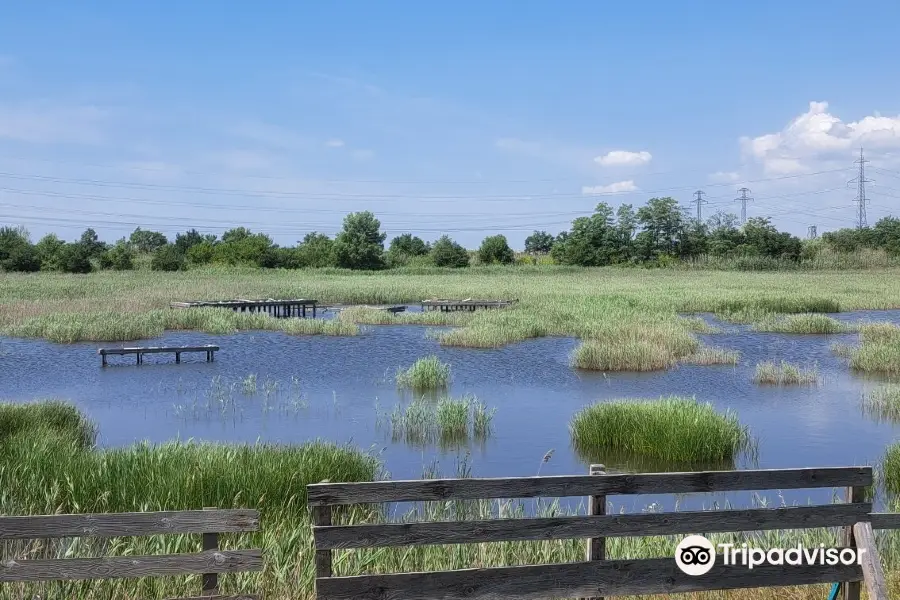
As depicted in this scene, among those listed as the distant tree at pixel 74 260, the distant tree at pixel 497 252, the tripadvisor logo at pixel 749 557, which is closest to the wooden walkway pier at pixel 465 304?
the tripadvisor logo at pixel 749 557

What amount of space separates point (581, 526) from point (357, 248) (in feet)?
277

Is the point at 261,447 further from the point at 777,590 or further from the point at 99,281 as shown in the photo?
the point at 99,281

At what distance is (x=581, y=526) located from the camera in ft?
18.0

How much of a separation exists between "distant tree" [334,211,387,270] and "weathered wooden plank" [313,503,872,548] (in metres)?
84.2

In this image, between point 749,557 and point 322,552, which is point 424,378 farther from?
point 322,552

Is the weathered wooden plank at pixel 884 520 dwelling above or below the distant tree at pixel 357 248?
below

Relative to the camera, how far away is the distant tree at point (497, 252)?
3888 inches

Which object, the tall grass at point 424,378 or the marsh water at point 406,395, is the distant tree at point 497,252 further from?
the tall grass at point 424,378

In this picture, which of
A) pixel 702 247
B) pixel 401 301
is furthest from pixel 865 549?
pixel 702 247

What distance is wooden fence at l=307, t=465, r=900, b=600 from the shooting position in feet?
17.0

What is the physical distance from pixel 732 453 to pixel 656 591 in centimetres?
945

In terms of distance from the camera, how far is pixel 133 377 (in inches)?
906

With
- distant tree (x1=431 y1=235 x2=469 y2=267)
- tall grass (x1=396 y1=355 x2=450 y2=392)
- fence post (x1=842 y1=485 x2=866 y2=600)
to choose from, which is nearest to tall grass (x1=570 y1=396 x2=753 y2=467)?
tall grass (x1=396 y1=355 x2=450 y2=392)

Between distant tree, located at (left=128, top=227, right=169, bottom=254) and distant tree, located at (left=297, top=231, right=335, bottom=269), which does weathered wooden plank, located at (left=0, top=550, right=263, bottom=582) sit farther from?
distant tree, located at (left=128, top=227, right=169, bottom=254)
